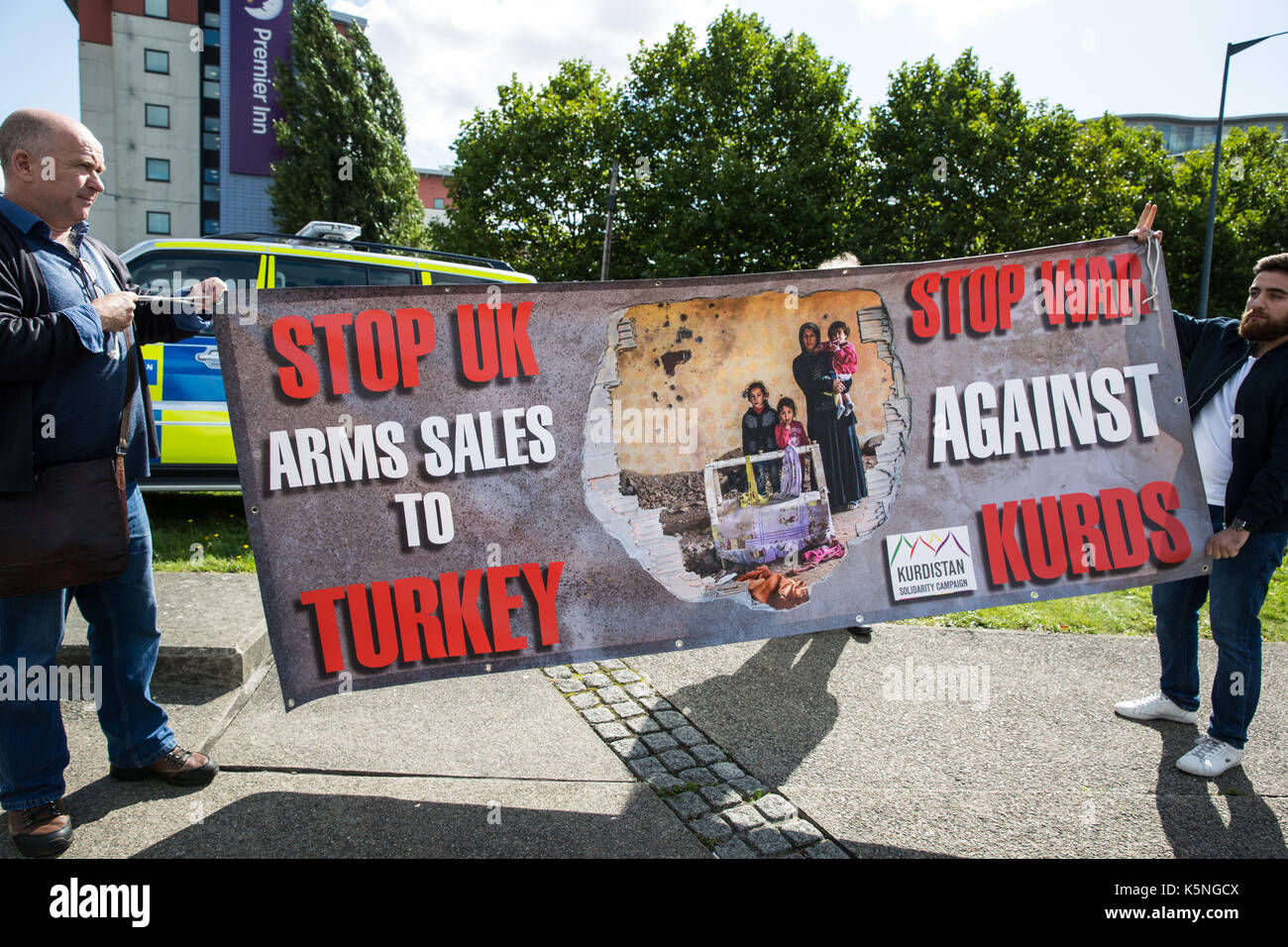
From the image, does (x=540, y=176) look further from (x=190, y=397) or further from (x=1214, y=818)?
(x=1214, y=818)

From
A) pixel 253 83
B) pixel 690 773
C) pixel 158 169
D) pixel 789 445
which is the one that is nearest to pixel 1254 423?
pixel 789 445

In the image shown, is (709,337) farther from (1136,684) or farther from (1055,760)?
(1136,684)

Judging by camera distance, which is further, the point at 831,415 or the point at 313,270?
the point at 313,270

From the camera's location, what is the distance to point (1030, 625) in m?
5.30

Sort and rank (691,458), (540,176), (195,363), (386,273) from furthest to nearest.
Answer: (540,176), (386,273), (195,363), (691,458)

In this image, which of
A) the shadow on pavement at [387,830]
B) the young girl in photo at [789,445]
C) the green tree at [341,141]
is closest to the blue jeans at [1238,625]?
the young girl in photo at [789,445]

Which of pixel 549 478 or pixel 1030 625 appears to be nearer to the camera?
pixel 549 478

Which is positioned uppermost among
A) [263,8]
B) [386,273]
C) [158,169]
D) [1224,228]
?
[263,8]

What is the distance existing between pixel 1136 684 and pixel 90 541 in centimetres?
492

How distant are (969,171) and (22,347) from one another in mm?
30168

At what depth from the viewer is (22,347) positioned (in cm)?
250

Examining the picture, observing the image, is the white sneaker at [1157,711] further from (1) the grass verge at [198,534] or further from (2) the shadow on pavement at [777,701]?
(1) the grass verge at [198,534]
